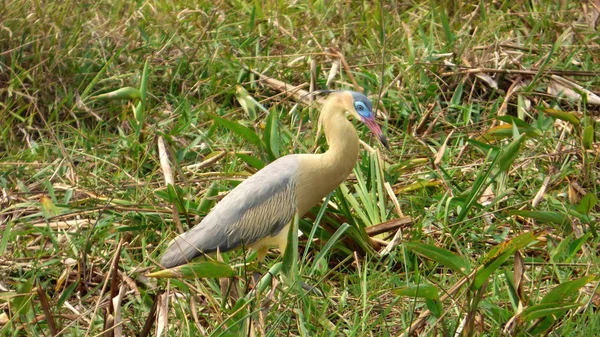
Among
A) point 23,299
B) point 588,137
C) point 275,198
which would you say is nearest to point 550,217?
point 588,137

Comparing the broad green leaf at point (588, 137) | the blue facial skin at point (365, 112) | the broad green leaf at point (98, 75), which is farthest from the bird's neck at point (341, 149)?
the broad green leaf at point (98, 75)

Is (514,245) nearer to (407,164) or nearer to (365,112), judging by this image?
(365,112)

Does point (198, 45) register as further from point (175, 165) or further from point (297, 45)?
point (175, 165)

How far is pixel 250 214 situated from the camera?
4.06m

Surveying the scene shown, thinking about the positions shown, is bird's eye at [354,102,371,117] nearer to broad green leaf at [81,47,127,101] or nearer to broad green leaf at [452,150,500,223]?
broad green leaf at [452,150,500,223]

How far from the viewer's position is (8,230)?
152 inches

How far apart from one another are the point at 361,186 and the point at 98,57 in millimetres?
2021

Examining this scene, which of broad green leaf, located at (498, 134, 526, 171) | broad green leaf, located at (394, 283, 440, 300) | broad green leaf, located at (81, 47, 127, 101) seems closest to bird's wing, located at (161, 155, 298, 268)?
broad green leaf, located at (498, 134, 526, 171)

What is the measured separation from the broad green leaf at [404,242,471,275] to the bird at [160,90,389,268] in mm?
997

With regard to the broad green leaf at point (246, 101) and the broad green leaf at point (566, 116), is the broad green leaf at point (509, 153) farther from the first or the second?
the broad green leaf at point (246, 101)

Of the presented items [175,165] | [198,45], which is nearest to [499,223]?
[175,165]

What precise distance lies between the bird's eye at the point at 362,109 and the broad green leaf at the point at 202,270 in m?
1.39

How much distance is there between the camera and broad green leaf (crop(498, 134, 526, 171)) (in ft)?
13.2

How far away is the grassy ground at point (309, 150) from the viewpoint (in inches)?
136
